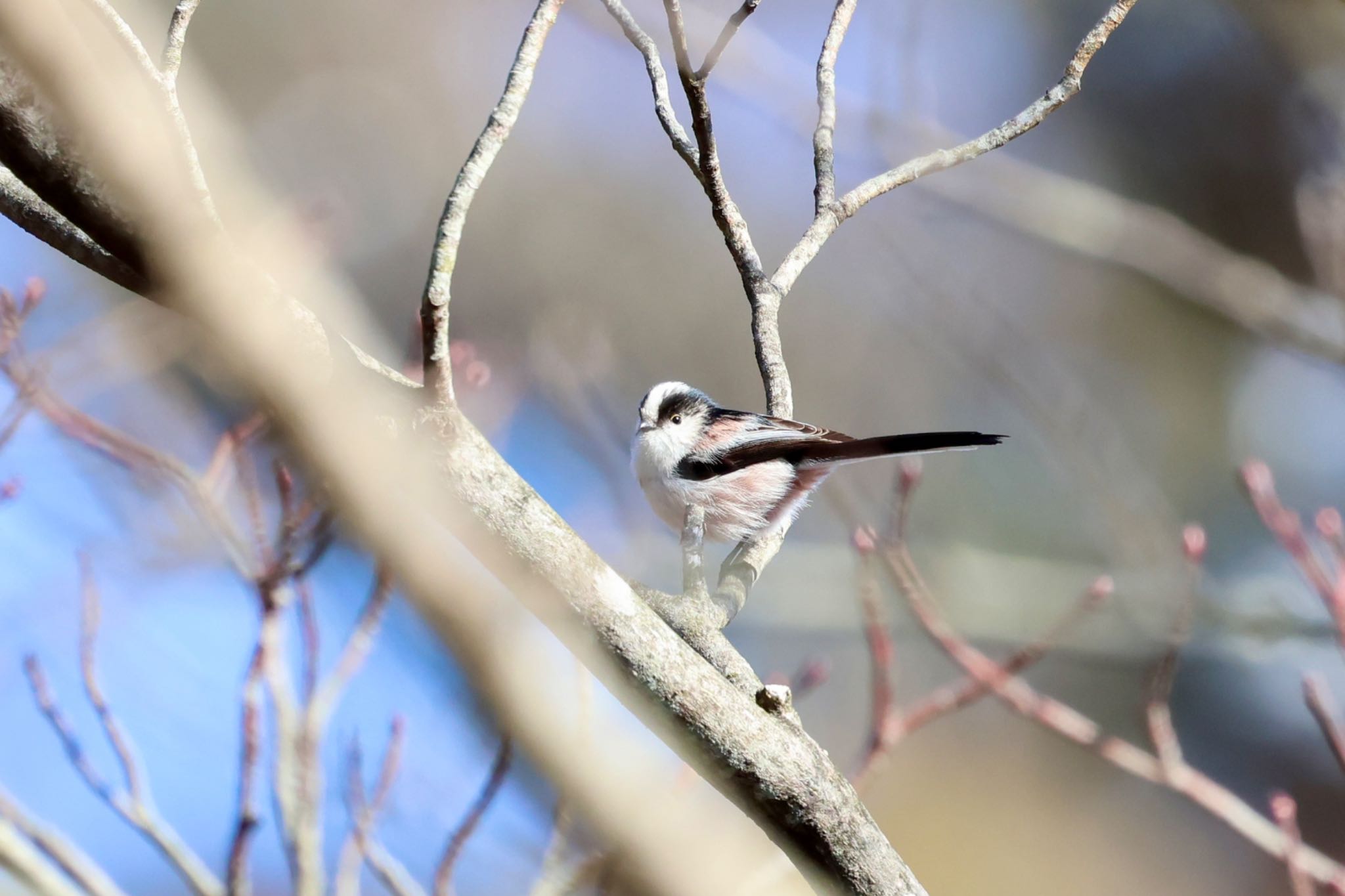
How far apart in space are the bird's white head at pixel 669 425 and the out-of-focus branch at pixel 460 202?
1.67 meters

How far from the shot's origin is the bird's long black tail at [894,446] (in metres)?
2.46

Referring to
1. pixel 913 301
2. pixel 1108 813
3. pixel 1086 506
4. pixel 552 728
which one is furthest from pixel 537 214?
pixel 552 728

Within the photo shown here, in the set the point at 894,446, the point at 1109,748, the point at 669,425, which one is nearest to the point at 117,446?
the point at 669,425

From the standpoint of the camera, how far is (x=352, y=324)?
1487 mm

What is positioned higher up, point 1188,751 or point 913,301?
point 913,301

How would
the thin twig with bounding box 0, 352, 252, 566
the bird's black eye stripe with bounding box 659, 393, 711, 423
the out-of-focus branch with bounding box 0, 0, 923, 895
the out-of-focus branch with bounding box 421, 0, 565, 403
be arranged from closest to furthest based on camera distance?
the out-of-focus branch with bounding box 0, 0, 923, 895
the out-of-focus branch with bounding box 421, 0, 565, 403
the thin twig with bounding box 0, 352, 252, 566
the bird's black eye stripe with bounding box 659, 393, 711, 423

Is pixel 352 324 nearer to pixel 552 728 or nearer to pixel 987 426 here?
pixel 552 728

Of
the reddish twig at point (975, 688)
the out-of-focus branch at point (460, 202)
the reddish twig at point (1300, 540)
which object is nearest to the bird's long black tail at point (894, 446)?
the reddish twig at point (975, 688)

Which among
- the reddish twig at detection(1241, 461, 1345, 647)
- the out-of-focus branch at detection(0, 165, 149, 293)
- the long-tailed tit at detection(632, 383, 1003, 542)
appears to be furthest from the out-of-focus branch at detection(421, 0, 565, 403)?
the reddish twig at detection(1241, 461, 1345, 647)

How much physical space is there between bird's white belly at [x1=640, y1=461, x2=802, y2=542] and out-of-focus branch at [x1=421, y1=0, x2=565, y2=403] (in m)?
1.43

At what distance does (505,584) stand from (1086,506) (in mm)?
6333

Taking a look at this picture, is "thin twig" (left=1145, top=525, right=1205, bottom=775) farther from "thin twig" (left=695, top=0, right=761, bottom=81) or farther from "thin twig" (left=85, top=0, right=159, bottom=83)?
"thin twig" (left=85, top=0, right=159, bottom=83)

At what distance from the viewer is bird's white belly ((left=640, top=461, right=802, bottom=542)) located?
2.66 meters

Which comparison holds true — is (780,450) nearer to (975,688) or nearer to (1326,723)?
(975,688)
